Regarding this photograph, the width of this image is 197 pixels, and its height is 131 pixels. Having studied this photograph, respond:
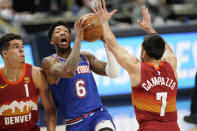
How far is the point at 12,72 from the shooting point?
15.4ft

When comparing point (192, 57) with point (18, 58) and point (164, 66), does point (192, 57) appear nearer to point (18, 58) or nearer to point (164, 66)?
point (164, 66)

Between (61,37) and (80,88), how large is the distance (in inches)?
28.6

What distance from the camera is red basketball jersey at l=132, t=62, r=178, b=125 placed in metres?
4.26

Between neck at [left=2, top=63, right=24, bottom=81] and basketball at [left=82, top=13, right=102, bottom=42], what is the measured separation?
978 mm

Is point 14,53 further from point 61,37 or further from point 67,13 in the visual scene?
point 67,13

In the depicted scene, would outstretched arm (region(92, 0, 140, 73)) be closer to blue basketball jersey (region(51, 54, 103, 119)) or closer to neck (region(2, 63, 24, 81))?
blue basketball jersey (region(51, 54, 103, 119))

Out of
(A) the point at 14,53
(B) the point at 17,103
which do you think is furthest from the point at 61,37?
(B) the point at 17,103

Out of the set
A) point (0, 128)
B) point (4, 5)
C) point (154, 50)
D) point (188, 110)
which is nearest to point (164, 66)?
point (154, 50)

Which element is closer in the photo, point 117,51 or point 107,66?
point 117,51

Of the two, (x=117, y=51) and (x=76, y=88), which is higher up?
(x=117, y=51)

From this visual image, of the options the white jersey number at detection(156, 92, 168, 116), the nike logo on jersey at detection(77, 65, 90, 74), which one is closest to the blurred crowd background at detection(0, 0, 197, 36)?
the nike logo on jersey at detection(77, 65, 90, 74)

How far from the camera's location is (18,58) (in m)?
4.64

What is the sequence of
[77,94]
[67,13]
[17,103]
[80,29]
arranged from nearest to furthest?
1. [80,29]
2. [17,103]
3. [77,94]
4. [67,13]

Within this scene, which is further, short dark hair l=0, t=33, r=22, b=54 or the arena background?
the arena background
